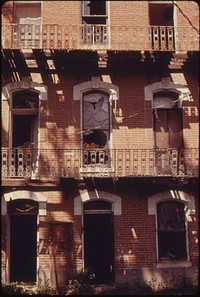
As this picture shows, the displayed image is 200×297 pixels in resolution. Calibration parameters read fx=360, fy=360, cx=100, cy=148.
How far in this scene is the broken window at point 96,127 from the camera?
39.7 ft

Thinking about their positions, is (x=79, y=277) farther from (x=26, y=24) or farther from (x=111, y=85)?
(x=26, y=24)

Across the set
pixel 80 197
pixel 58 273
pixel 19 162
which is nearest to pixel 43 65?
pixel 19 162

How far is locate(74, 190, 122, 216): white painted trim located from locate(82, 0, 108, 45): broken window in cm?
530

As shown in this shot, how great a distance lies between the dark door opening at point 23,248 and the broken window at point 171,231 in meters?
4.14

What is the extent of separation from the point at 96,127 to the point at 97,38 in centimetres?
330

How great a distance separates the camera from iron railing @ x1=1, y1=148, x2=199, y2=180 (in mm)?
11758

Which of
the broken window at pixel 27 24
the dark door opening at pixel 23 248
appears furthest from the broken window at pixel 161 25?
the dark door opening at pixel 23 248

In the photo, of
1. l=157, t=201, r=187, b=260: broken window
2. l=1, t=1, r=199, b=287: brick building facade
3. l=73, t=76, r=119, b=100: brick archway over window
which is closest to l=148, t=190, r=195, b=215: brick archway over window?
l=1, t=1, r=199, b=287: brick building facade

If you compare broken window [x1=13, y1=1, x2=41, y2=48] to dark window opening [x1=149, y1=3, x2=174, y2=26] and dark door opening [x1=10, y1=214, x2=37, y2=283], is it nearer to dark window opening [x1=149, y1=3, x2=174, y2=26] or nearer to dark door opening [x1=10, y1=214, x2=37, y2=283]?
dark window opening [x1=149, y1=3, x2=174, y2=26]

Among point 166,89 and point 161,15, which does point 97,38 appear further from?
point 166,89

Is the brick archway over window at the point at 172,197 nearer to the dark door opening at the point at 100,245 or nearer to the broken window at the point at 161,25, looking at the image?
the dark door opening at the point at 100,245

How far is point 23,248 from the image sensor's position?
38.7 ft

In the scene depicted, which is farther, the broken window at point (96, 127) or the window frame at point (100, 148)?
the broken window at point (96, 127)

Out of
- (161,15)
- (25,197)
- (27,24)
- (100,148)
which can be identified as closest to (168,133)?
(100,148)
